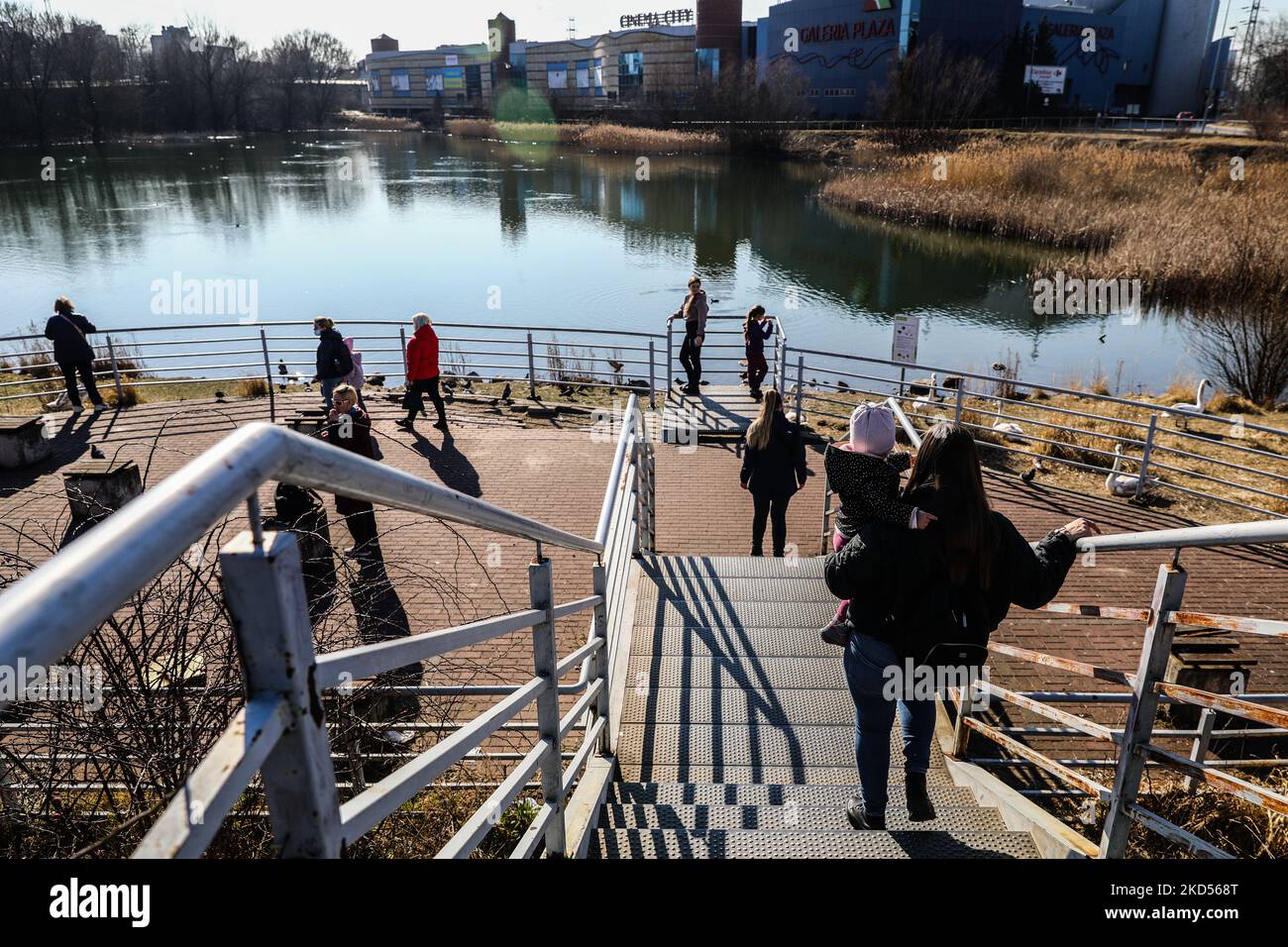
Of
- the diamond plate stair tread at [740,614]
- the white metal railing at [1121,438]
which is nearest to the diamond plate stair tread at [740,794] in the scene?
the diamond plate stair tread at [740,614]

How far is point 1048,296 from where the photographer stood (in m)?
25.5

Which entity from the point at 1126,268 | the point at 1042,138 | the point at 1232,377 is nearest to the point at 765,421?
the point at 1232,377

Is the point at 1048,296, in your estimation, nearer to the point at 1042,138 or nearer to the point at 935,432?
the point at 935,432

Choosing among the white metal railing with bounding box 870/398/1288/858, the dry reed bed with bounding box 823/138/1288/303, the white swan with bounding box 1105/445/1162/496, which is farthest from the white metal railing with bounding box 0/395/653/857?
the dry reed bed with bounding box 823/138/1288/303

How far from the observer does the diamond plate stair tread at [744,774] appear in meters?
4.41

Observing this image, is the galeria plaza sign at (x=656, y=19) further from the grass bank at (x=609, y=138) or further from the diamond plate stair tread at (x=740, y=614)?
the diamond plate stair tread at (x=740, y=614)

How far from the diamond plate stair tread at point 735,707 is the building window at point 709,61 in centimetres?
8769

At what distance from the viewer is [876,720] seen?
3516 mm

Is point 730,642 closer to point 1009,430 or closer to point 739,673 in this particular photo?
point 739,673

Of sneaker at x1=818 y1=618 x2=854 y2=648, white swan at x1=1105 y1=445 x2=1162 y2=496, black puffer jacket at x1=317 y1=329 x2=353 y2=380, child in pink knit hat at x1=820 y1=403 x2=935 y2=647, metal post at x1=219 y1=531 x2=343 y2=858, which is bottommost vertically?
white swan at x1=1105 y1=445 x2=1162 y2=496

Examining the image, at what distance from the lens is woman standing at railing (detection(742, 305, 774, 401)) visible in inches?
516

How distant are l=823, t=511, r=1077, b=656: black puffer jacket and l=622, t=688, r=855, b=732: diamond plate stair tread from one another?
184 centimetres
